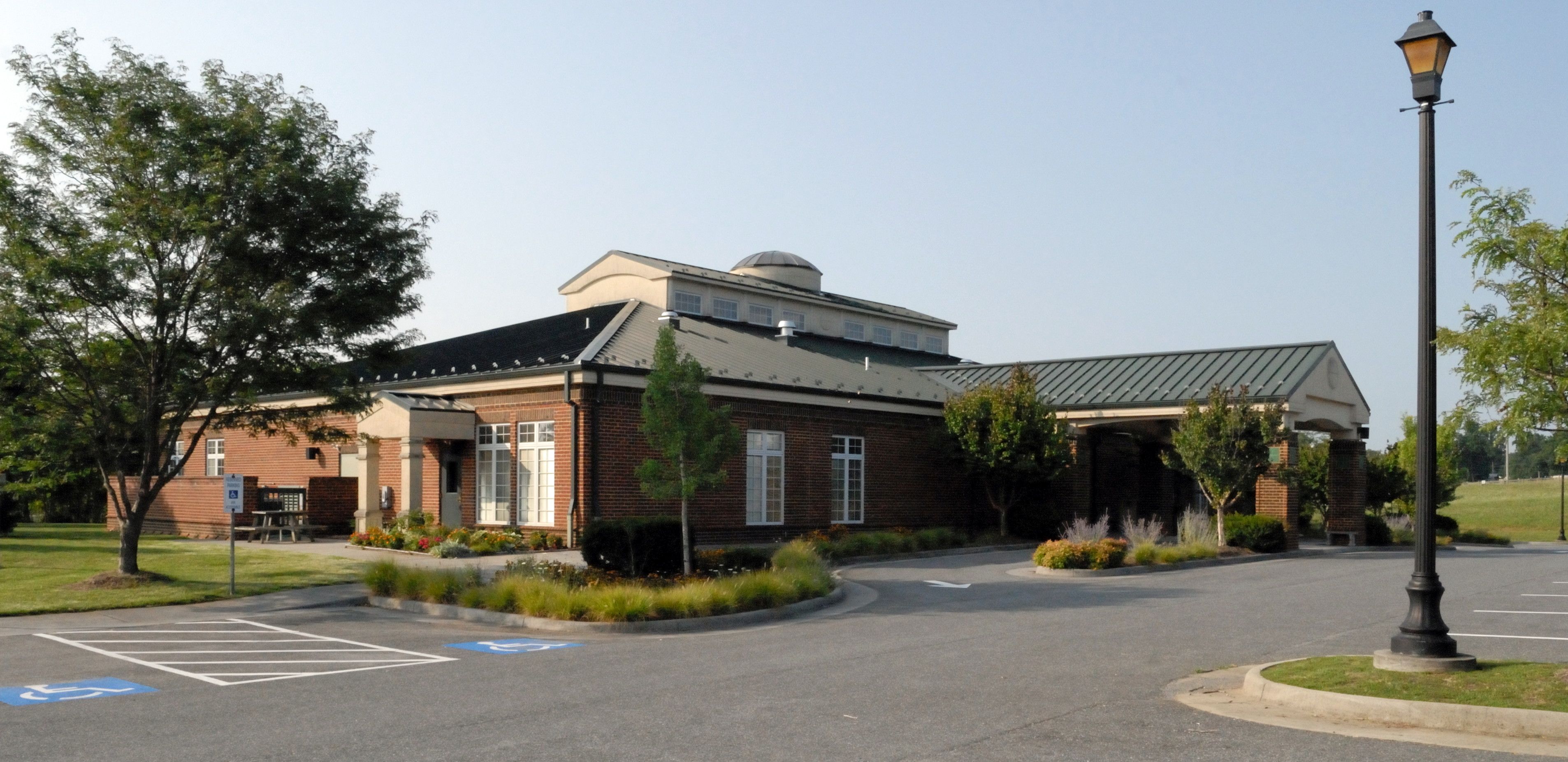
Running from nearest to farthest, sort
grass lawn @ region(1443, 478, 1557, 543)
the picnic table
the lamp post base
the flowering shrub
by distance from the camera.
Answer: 1. the lamp post base
2. the flowering shrub
3. the picnic table
4. grass lawn @ region(1443, 478, 1557, 543)

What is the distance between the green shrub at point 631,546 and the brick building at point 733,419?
18.1 ft

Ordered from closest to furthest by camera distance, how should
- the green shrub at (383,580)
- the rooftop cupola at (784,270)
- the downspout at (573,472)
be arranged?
the green shrub at (383,580), the downspout at (573,472), the rooftop cupola at (784,270)

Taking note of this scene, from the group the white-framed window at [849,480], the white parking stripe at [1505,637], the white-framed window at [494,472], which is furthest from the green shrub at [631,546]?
the white-framed window at [849,480]

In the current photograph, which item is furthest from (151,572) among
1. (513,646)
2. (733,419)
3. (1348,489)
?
(1348,489)

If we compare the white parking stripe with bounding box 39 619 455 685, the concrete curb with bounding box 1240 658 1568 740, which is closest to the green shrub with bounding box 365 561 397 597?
the white parking stripe with bounding box 39 619 455 685

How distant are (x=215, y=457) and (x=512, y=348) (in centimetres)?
1202

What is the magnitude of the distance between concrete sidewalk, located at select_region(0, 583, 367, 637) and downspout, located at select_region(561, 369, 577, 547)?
584cm

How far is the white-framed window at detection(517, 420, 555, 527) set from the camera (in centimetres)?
2625

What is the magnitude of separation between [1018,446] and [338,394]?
17.3 meters

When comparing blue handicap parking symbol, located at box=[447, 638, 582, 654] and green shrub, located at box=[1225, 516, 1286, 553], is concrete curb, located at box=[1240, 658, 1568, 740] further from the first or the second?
green shrub, located at box=[1225, 516, 1286, 553]

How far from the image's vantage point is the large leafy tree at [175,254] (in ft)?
61.3

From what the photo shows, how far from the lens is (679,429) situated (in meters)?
20.0

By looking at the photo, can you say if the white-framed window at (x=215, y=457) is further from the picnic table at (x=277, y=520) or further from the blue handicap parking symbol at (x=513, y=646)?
the blue handicap parking symbol at (x=513, y=646)

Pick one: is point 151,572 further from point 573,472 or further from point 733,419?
point 733,419
